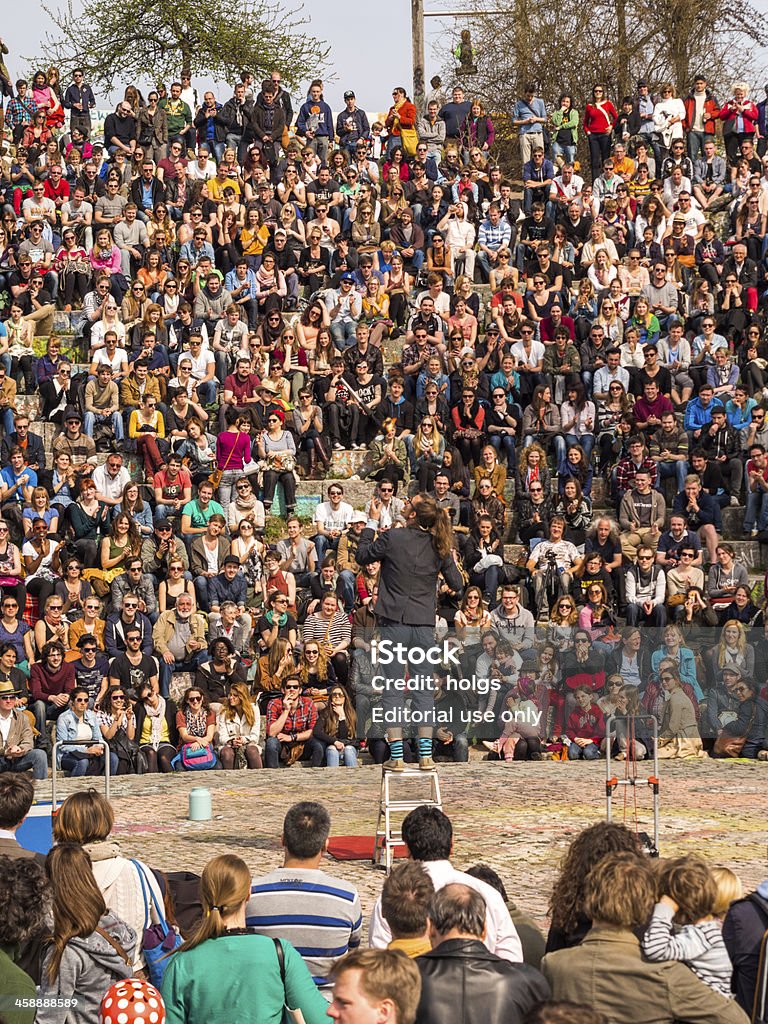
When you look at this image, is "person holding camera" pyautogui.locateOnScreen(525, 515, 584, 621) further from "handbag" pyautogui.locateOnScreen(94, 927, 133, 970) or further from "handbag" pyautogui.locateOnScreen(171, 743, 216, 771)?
"handbag" pyautogui.locateOnScreen(94, 927, 133, 970)

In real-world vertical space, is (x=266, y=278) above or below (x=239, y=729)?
above

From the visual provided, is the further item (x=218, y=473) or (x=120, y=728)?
(x=218, y=473)

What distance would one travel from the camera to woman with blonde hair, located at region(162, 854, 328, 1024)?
4828 mm

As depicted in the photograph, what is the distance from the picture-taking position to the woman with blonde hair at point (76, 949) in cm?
498

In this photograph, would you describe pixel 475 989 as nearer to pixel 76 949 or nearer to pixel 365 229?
pixel 76 949

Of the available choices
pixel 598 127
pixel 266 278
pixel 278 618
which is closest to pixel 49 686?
pixel 278 618

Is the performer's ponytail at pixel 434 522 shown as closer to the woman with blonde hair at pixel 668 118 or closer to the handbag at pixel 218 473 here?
the handbag at pixel 218 473

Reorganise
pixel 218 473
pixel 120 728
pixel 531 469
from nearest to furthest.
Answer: pixel 120 728
pixel 218 473
pixel 531 469

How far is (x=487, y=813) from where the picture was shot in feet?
37.5

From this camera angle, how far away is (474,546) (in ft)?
54.4

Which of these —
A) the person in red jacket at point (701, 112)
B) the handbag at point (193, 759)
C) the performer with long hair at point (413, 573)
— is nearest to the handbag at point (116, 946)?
the performer with long hair at point (413, 573)

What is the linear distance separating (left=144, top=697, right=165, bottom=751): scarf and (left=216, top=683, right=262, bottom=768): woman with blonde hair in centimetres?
52

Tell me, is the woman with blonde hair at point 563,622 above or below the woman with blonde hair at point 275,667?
above

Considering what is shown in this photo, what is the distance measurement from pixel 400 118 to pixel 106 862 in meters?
21.7
